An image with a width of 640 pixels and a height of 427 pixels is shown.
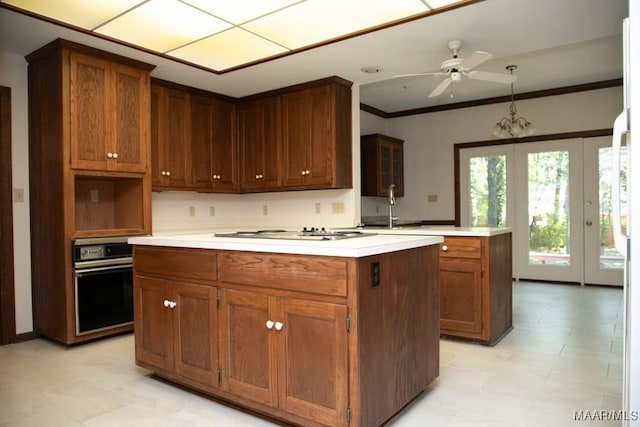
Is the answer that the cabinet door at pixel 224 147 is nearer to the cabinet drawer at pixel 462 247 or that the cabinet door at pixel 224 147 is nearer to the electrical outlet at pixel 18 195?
the electrical outlet at pixel 18 195

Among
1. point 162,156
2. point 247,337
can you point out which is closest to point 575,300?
point 247,337

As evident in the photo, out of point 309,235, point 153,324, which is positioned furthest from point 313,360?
point 153,324

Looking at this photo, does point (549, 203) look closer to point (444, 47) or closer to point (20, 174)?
point (444, 47)

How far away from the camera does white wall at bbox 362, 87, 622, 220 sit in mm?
5645

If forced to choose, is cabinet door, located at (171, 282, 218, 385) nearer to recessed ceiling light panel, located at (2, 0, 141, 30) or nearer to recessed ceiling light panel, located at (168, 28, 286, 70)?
recessed ceiling light panel, located at (2, 0, 141, 30)

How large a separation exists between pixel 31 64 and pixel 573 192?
625cm

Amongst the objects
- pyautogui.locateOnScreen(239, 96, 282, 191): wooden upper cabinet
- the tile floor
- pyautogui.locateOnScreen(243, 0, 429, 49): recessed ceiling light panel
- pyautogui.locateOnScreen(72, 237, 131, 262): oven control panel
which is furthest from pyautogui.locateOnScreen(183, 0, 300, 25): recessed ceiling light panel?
the tile floor

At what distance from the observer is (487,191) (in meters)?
6.37

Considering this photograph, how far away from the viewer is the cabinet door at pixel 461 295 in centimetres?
326

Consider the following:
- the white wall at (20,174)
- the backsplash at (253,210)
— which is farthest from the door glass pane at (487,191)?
the white wall at (20,174)

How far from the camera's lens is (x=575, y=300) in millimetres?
4824

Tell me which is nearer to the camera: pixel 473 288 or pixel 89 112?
pixel 473 288

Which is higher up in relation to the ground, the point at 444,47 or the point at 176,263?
the point at 444,47

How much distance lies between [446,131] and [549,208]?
1837 millimetres
